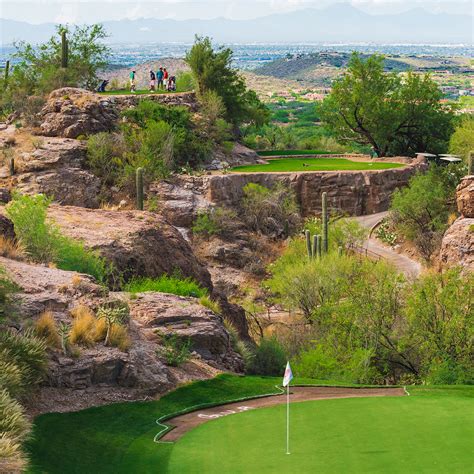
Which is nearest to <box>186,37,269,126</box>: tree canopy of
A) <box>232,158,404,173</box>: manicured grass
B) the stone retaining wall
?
<box>232,158,404,173</box>: manicured grass

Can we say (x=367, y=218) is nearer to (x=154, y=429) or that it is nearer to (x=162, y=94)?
(x=162, y=94)

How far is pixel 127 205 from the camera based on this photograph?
160 ft

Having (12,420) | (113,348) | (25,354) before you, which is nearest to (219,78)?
(113,348)

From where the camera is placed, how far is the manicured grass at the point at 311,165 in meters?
55.5

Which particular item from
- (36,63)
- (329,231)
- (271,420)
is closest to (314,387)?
(271,420)

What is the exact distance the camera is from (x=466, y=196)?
41969mm

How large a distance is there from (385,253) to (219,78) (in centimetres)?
1542

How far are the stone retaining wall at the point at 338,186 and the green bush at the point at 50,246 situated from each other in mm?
21817

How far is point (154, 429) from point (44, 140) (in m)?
33.4

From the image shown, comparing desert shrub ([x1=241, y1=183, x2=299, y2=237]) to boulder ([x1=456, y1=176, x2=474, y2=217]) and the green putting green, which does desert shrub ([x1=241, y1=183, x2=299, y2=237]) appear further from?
the green putting green

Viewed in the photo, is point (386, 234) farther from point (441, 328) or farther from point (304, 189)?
point (441, 328)

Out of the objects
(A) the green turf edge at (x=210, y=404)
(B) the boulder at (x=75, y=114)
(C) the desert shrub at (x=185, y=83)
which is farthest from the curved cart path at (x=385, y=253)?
(A) the green turf edge at (x=210, y=404)

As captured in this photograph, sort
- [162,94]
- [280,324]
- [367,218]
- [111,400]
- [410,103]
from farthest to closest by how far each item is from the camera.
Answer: [410,103] < [162,94] < [367,218] < [280,324] < [111,400]

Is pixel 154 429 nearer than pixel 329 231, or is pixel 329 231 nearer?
pixel 154 429
